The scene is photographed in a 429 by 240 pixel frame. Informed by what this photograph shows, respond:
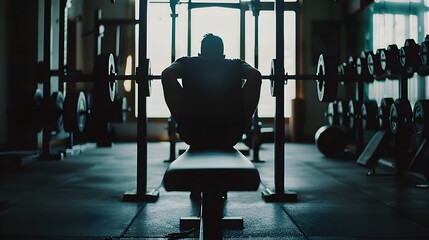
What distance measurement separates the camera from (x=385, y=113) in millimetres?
3939

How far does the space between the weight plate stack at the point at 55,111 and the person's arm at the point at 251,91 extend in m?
3.28

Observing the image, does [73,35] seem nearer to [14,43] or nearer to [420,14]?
[14,43]

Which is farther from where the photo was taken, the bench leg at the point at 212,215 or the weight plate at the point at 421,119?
the weight plate at the point at 421,119

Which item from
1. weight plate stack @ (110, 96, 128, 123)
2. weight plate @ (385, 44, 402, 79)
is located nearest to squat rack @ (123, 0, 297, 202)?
weight plate @ (385, 44, 402, 79)

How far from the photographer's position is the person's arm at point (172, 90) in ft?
5.46

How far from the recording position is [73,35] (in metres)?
7.24

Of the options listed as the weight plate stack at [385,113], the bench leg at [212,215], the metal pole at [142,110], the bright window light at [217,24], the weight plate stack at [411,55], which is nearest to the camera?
the bench leg at [212,215]

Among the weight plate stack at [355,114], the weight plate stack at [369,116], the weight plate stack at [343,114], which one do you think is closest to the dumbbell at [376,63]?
the weight plate stack at [369,116]

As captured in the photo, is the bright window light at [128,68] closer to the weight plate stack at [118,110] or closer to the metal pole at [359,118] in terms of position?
the weight plate stack at [118,110]

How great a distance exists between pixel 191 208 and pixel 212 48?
1055 millimetres

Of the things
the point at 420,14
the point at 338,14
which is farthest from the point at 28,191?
the point at 338,14

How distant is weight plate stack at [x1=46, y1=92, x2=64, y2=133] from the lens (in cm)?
446

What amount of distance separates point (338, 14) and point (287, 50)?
3.68 ft

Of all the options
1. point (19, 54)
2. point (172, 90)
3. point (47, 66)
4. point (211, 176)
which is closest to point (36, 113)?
point (47, 66)
